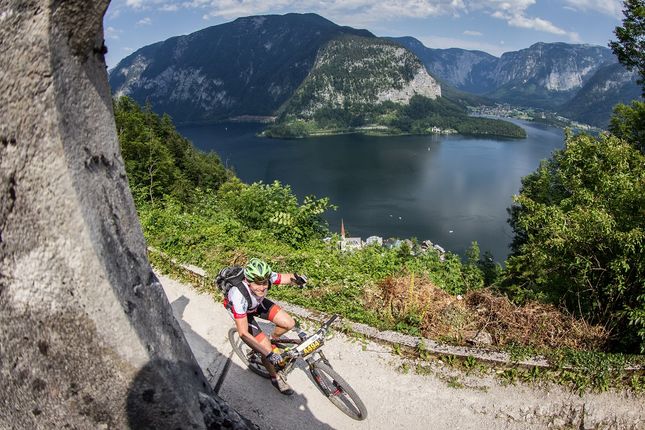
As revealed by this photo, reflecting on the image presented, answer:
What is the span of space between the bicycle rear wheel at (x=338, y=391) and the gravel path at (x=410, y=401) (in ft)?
0.30

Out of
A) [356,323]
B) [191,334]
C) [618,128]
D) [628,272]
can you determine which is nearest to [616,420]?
[628,272]

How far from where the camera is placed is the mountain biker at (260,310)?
477cm

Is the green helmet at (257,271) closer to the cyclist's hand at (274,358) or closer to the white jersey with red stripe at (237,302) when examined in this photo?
the white jersey with red stripe at (237,302)

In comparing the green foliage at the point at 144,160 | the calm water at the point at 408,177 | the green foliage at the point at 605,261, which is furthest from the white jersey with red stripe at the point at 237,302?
the calm water at the point at 408,177

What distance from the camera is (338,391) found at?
5.31 meters

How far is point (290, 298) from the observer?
290 inches

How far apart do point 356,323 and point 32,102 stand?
5.47 m

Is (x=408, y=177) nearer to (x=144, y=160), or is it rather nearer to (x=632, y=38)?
(x=144, y=160)

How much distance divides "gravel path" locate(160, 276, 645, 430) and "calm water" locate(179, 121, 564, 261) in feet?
163

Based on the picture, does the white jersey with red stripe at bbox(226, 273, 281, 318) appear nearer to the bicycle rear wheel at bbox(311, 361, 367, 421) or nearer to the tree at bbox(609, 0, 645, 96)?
the bicycle rear wheel at bbox(311, 361, 367, 421)

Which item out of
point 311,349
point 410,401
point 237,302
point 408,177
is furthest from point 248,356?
point 408,177

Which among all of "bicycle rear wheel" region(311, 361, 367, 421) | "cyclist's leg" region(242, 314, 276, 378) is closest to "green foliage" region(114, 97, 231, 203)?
"cyclist's leg" region(242, 314, 276, 378)

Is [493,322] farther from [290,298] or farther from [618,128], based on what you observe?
[618,128]

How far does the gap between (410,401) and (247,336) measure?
2221 millimetres
